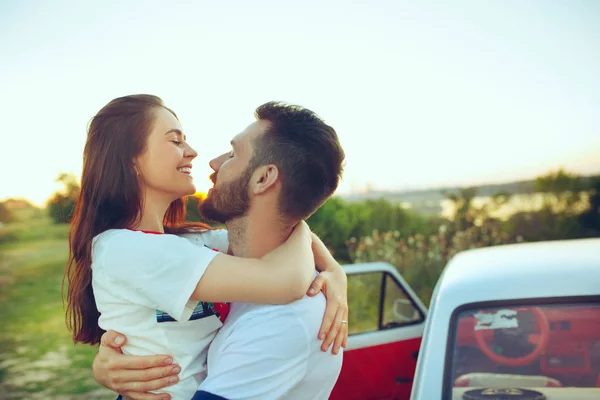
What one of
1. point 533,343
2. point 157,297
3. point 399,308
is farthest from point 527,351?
point 399,308

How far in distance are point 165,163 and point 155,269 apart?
56cm

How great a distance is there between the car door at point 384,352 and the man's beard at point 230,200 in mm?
1788

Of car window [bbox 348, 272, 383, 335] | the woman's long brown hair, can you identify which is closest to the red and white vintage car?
the woman's long brown hair

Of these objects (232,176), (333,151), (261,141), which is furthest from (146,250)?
(333,151)

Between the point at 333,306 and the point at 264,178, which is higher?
the point at 264,178

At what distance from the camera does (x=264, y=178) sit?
2.09 m

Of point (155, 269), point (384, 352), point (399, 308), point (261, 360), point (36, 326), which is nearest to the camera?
point (261, 360)

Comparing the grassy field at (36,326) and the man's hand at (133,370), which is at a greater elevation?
the man's hand at (133,370)

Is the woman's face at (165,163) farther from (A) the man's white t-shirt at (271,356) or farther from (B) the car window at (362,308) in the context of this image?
(B) the car window at (362,308)

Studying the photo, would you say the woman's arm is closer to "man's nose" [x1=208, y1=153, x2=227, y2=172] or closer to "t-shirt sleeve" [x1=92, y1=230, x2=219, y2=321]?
"t-shirt sleeve" [x1=92, y1=230, x2=219, y2=321]

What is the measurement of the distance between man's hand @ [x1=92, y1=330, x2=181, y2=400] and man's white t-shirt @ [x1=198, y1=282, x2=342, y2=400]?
17 centimetres

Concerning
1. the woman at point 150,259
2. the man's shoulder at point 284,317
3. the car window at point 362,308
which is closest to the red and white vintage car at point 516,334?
the man's shoulder at point 284,317

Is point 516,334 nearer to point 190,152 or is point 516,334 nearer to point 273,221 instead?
point 273,221

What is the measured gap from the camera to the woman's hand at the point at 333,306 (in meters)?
1.93
